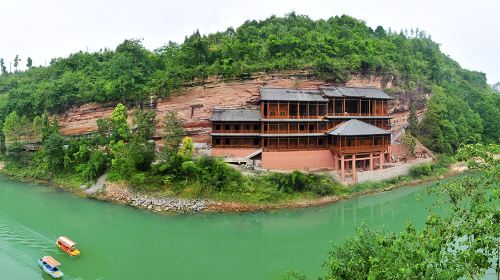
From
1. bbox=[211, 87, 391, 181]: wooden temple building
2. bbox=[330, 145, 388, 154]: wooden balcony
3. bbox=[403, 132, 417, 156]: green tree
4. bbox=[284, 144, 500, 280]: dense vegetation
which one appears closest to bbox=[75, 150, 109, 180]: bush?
bbox=[211, 87, 391, 181]: wooden temple building

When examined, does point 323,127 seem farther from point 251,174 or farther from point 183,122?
point 183,122

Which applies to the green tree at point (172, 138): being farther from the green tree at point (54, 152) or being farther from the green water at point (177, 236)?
the green tree at point (54, 152)

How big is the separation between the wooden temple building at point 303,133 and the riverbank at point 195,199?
1.37 metres

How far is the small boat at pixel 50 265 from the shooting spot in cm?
1188

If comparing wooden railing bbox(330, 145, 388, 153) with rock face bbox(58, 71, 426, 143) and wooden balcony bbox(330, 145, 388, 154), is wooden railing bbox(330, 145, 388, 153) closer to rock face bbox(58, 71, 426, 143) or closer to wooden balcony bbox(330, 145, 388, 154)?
wooden balcony bbox(330, 145, 388, 154)

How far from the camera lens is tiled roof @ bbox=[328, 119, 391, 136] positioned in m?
21.5

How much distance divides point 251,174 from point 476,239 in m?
17.3

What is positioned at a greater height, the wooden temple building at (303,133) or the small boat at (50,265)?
the wooden temple building at (303,133)

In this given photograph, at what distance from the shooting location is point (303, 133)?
2278 cm

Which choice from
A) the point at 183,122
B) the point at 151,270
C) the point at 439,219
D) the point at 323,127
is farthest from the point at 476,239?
the point at 183,122

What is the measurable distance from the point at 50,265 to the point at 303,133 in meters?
15.8

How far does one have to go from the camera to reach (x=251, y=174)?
68.2ft

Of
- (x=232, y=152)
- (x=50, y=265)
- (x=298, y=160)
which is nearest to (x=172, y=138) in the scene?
(x=232, y=152)

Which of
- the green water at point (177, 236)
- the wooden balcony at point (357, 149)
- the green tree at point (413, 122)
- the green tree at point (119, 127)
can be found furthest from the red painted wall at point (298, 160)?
the green tree at point (413, 122)
